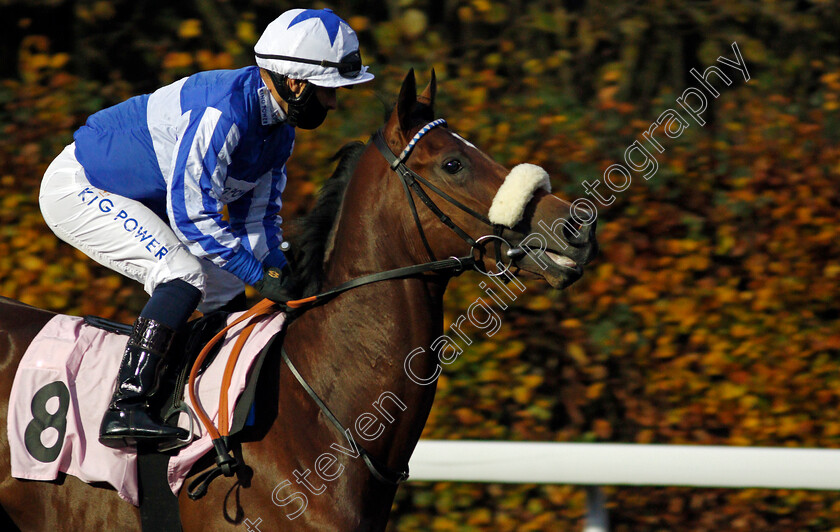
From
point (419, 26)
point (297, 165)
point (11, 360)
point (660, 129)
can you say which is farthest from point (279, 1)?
point (11, 360)

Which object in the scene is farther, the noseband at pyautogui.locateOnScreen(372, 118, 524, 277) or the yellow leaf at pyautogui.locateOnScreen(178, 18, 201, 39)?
the yellow leaf at pyautogui.locateOnScreen(178, 18, 201, 39)

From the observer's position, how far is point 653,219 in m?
4.30

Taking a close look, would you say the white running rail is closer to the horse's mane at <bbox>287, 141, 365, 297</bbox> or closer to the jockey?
the horse's mane at <bbox>287, 141, 365, 297</bbox>

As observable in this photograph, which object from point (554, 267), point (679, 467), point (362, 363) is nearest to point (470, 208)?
point (554, 267)

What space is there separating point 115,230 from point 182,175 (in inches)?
16.1

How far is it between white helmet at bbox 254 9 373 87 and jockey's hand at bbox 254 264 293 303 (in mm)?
623

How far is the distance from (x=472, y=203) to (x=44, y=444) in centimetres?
154

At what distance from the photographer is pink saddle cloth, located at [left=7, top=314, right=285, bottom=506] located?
271cm

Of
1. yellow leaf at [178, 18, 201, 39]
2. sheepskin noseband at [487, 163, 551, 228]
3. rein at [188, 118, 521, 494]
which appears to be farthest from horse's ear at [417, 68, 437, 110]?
yellow leaf at [178, 18, 201, 39]

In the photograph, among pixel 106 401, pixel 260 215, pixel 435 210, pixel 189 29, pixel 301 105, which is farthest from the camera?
pixel 189 29

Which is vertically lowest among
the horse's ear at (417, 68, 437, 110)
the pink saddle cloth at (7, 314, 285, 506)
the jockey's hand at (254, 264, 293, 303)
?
the pink saddle cloth at (7, 314, 285, 506)

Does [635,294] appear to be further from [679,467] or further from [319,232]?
[319,232]

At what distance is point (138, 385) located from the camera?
271 cm

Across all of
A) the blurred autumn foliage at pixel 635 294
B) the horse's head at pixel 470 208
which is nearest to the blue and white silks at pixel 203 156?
the horse's head at pixel 470 208
